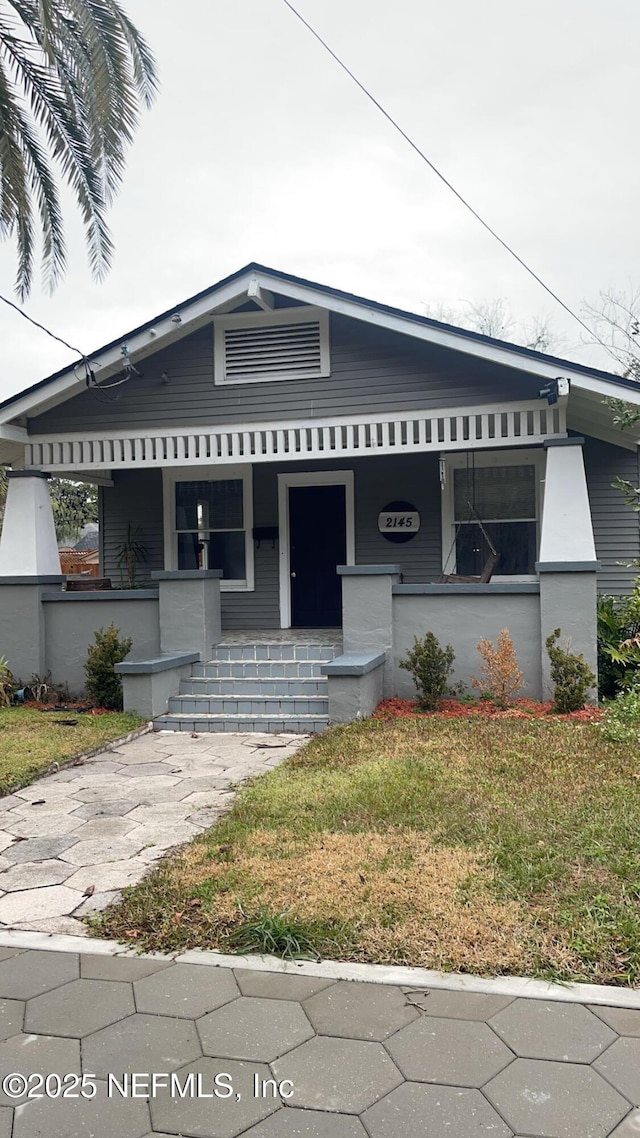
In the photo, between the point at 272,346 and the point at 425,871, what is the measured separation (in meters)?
7.68

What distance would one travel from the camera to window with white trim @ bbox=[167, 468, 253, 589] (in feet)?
38.4

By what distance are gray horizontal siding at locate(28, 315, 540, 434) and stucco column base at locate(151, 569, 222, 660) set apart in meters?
2.19

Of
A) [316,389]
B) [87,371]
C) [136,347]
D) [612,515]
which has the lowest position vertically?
[612,515]

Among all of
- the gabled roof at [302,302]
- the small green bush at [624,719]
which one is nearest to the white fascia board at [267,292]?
the gabled roof at [302,302]

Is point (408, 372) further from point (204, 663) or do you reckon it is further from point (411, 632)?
point (204, 663)

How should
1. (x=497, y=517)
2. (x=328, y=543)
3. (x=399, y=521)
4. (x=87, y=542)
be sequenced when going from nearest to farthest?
(x=497, y=517)
(x=399, y=521)
(x=328, y=543)
(x=87, y=542)

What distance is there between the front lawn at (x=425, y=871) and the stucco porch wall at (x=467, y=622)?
2535mm

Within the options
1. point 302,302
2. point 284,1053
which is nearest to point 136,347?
point 302,302

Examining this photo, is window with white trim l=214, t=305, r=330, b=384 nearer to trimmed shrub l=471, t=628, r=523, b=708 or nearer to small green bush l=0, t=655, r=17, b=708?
trimmed shrub l=471, t=628, r=523, b=708

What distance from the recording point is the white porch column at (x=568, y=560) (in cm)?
823

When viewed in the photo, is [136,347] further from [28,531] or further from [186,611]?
[186,611]

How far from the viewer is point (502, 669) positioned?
7.89m

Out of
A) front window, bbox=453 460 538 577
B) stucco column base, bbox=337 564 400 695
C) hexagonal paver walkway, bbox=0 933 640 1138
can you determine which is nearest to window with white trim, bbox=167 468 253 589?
front window, bbox=453 460 538 577

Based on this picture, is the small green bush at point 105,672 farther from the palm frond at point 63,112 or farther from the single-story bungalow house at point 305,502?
the palm frond at point 63,112
